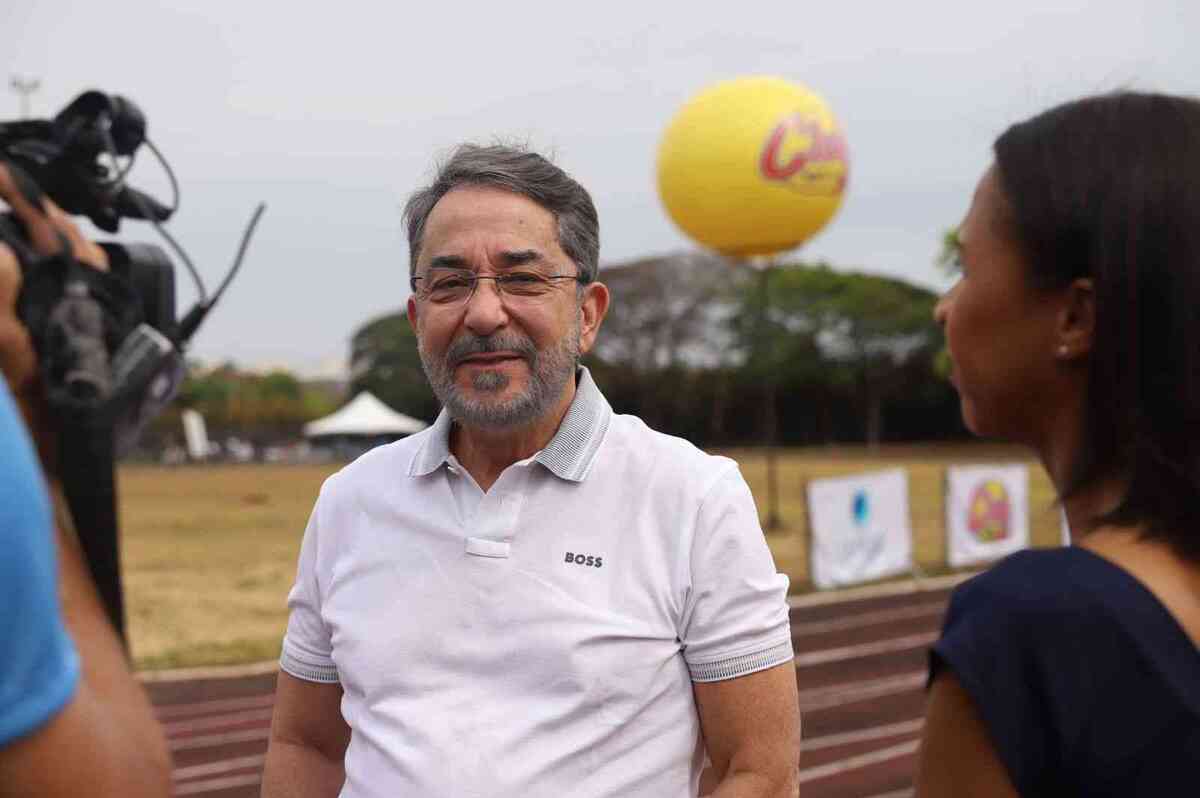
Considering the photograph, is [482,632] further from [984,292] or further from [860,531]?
[860,531]

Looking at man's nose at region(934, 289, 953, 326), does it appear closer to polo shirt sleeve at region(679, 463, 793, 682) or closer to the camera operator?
polo shirt sleeve at region(679, 463, 793, 682)

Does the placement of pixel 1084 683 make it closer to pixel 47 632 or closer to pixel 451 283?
pixel 47 632

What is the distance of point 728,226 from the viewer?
494 inches

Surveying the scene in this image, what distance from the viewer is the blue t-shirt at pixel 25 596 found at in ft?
2.99

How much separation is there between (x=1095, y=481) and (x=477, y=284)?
1265 millimetres

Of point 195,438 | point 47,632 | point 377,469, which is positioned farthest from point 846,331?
point 47,632

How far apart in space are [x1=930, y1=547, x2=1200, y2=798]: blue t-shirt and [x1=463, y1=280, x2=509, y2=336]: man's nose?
1.27 meters

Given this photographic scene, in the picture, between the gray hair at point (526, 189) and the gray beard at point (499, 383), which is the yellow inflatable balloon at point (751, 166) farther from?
the gray beard at point (499, 383)

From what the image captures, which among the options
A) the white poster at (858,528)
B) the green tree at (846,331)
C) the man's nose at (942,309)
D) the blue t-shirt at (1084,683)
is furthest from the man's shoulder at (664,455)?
the green tree at (846,331)

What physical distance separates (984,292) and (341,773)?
155 centimetres

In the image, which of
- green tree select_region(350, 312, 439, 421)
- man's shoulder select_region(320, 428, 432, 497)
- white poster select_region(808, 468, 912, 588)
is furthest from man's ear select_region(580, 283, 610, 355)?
green tree select_region(350, 312, 439, 421)

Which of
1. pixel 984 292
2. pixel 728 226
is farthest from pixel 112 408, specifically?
pixel 728 226

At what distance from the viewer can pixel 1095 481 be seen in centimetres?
128

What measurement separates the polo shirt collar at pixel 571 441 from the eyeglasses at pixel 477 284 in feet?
0.70
